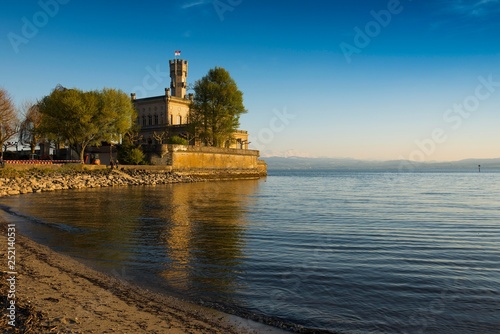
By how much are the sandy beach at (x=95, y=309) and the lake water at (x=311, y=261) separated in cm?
58

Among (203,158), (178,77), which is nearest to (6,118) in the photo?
(203,158)

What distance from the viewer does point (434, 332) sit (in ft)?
21.3

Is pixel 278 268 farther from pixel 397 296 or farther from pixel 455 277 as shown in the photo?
pixel 455 277

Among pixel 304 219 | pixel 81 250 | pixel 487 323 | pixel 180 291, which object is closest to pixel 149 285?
pixel 180 291

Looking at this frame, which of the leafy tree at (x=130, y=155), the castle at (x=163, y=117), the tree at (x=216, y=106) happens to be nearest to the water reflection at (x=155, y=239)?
the leafy tree at (x=130, y=155)

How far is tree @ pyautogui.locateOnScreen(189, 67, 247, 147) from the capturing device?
67.4 meters

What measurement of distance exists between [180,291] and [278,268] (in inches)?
112

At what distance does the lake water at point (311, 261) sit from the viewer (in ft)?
24.0

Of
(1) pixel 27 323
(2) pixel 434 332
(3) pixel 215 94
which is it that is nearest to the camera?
(1) pixel 27 323

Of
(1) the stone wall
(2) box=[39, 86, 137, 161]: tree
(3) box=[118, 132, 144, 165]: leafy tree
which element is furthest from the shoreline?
(1) the stone wall

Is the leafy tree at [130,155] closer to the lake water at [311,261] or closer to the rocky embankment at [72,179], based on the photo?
the rocky embankment at [72,179]

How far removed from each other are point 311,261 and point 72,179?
35.7 metres

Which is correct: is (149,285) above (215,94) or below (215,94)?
below

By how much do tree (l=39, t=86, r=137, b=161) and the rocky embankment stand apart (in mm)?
6400
